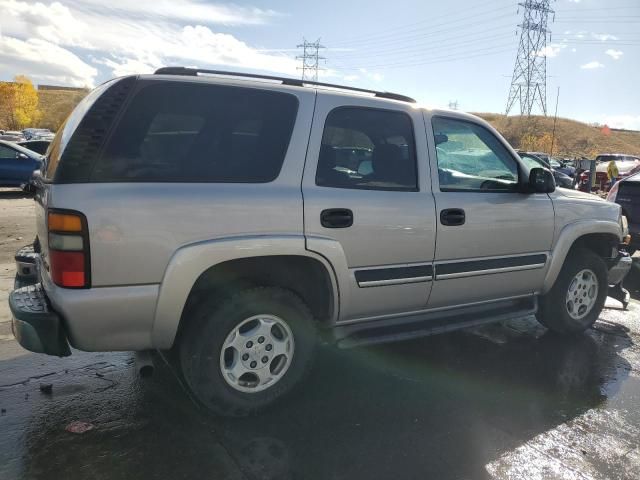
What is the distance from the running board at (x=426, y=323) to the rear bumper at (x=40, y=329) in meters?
1.66

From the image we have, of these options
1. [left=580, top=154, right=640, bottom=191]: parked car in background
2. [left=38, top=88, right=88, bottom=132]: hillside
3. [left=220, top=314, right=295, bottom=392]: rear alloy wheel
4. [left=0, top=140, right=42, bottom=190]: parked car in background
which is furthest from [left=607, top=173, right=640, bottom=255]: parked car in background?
[left=38, top=88, right=88, bottom=132]: hillside

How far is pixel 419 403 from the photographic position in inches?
137

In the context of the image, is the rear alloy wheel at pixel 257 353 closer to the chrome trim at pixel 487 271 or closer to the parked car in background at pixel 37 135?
the chrome trim at pixel 487 271

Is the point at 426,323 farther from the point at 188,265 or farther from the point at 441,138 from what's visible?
the point at 188,265

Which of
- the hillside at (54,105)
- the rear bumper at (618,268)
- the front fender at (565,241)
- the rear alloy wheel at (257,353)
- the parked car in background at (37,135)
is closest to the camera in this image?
the rear alloy wheel at (257,353)

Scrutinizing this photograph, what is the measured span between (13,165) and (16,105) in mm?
95495

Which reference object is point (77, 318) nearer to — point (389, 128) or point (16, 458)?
point (16, 458)

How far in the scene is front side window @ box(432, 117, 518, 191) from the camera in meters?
3.76

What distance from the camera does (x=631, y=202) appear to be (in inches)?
304

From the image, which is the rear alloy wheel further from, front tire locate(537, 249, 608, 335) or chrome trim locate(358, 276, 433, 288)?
front tire locate(537, 249, 608, 335)

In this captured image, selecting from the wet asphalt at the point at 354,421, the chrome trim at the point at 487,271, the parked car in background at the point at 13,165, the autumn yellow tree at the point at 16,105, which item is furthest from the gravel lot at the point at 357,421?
the autumn yellow tree at the point at 16,105

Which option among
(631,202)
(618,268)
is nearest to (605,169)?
(631,202)

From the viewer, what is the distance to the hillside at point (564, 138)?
72875 millimetres

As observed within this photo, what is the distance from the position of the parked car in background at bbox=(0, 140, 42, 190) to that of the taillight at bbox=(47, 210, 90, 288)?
517 inches
